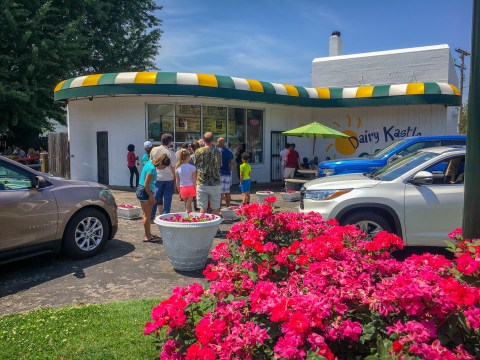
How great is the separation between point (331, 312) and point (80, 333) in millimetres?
2612

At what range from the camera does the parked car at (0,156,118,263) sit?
5.10m

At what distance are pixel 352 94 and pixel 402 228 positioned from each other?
37.7 ft

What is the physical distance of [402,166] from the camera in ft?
20.4

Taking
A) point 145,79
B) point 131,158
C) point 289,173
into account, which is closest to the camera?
point 145,79

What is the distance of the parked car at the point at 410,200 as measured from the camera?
5641 mm

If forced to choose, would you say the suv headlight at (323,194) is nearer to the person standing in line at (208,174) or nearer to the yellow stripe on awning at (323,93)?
the person standing in line at (208,174)

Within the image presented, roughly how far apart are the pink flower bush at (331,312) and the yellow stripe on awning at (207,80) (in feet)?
35.2

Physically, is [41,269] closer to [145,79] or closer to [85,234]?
[85,234]

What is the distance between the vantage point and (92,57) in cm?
2461

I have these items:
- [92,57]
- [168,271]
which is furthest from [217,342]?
[92,57]

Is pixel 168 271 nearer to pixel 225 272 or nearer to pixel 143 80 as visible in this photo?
pixel 225 272

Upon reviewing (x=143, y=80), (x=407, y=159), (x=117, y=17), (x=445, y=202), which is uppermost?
(x=117, y=17)

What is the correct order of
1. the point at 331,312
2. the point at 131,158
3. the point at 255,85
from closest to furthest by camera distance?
the point at 331,312, the point at 131,158, the point at 255,85

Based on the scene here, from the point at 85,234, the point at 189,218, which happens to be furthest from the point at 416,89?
the point at 85,234
